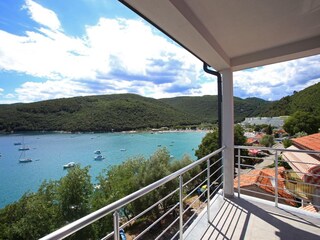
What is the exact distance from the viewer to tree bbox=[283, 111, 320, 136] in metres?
15.1

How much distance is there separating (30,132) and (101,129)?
9.80 m

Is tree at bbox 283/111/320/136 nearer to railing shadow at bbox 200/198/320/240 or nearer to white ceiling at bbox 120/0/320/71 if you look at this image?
white ceiling at bbox 120/0/320/71

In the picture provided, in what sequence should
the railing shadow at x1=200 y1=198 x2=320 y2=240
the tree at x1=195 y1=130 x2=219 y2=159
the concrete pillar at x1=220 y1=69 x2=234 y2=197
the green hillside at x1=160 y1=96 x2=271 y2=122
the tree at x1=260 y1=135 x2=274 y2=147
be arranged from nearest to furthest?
the railing shadow at x1=200 y1=198 x2=320 y2=240 < the concrete pillar at x1=220 y1=69 x2=234 y2=197 < the tree at x1=195 y1=130 x2=219 y2=159 < the tree at x1=260 y1=135 x2=274 y2=147 < the green hillside at x1=160 y1=96 x2=271 y2=122

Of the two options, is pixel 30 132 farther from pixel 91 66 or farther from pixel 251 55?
pixel 251 55

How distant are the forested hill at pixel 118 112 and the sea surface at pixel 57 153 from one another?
3.18 m

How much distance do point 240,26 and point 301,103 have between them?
53.6 ft

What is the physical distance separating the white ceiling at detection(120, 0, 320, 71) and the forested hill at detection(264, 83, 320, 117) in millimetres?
12969

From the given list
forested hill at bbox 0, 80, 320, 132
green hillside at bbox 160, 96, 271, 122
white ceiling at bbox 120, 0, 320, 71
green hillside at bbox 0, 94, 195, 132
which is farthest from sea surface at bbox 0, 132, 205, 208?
white ceiling at bbox 120, 0, 320, 71

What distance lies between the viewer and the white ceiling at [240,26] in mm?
1454

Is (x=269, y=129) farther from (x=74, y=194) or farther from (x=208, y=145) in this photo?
(x=74, y=194)

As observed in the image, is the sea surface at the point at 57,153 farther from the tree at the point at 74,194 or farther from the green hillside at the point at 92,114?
the tree at the point at 74,194

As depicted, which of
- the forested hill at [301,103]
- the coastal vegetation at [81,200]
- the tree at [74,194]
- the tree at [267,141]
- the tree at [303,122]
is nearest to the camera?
the coastal vegetation at [81,200]

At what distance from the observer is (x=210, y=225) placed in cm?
216

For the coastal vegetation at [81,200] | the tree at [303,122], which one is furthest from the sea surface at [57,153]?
the tree at [303,122]
